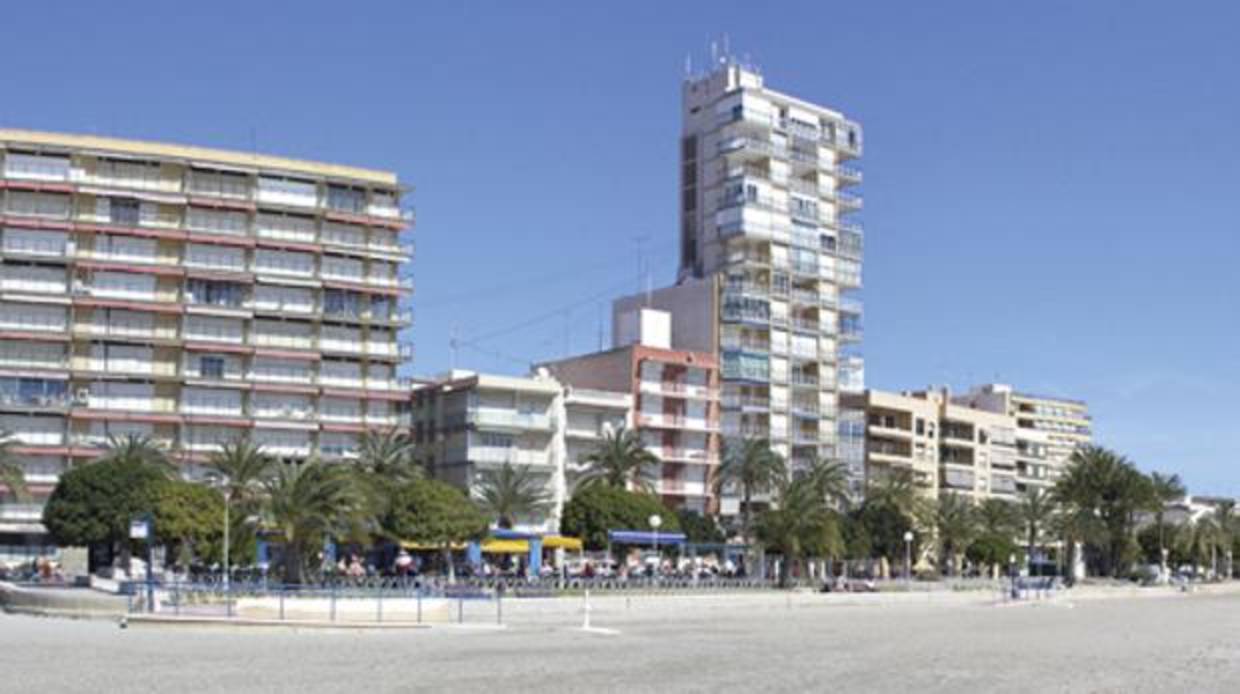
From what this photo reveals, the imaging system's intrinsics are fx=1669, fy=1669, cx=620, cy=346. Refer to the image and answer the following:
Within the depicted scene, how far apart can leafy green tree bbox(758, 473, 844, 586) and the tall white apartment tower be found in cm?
3051

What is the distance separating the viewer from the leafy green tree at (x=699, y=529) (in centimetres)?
10344

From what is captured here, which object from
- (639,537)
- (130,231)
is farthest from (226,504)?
(130,231)

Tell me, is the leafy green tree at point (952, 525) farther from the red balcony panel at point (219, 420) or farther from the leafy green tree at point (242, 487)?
the leafy green tree at point (242, 487)

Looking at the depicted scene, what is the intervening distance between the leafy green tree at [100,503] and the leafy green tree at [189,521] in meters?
2.92

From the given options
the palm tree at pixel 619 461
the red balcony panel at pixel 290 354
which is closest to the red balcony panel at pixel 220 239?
the red balcony panel at pixel 290 354

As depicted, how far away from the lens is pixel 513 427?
106625 millimetres

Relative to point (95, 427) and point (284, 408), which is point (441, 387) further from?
point (95, 427)

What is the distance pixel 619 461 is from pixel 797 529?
18626mm

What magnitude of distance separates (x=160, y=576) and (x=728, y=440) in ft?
207

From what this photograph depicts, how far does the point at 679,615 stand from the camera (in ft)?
204

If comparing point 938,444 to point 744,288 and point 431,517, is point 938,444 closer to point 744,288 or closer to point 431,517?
point 744,288

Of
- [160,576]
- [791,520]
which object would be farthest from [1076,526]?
[160,576]

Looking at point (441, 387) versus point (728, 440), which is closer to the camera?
point (441, 387)

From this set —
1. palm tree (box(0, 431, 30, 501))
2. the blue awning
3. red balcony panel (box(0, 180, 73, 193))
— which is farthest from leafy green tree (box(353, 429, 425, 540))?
red balcony panel (box(0, 180, 73, 193))
